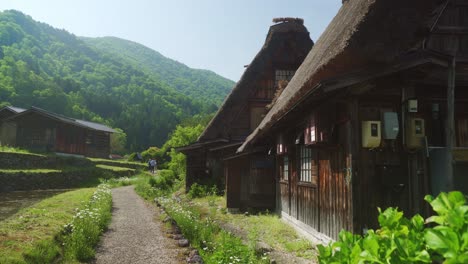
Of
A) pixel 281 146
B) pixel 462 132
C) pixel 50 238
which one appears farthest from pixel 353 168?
pixel 50 238

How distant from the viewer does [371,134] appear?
5.73 meters

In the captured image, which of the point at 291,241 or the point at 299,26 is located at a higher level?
the point at 299,26

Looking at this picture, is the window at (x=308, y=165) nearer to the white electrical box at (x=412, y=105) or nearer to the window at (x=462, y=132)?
the white electrical box at (x=412, y=105)

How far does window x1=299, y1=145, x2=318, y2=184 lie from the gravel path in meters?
3.71

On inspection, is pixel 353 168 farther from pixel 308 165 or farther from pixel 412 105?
pixel 308 165

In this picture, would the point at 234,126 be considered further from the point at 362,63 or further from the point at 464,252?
the point at 464,252

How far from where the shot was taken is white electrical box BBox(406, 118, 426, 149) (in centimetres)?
573

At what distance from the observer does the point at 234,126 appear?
58.9 feet

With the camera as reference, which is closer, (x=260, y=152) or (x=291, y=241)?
(x=291, y=241)

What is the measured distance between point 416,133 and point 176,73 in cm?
17503

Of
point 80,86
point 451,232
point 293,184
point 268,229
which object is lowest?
point 268,229

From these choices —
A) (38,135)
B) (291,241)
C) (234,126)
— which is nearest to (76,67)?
(38,135)

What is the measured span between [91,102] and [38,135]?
195 feet

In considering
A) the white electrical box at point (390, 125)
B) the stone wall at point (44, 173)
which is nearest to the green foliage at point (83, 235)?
the white electrical box at point (390, 125)
